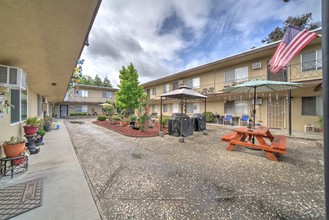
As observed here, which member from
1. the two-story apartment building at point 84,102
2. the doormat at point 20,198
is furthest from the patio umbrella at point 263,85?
the two-story apartment building at point 84,102

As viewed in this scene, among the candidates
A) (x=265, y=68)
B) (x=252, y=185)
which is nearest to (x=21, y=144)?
(x=252, y=185)

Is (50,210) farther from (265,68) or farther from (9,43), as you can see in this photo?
(265,68)

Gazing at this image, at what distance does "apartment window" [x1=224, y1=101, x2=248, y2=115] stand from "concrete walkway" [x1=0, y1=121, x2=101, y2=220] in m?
13.1

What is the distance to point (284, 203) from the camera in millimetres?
2561

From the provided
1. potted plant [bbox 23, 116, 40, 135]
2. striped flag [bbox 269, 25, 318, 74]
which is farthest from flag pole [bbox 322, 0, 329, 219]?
potted plant [bbox 23, 116, 40, 135]

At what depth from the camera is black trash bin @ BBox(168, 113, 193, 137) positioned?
7918 millimetres

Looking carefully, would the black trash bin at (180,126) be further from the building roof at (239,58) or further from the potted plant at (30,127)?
the building roof at (239,58)

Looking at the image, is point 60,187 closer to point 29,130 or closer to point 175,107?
point 29,130

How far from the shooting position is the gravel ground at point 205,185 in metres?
2.36

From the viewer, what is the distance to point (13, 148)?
11.9 feet

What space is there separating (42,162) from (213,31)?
44.6 ft

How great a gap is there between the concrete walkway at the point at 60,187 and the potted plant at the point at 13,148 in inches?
A: 22.4

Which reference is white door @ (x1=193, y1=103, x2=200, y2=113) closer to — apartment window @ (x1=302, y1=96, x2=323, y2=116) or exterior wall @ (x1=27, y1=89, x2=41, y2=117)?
apartment window @ (x1=302, y1=96, x2=323, y2=116)

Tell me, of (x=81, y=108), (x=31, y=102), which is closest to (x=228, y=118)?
(x=31, y=102)
